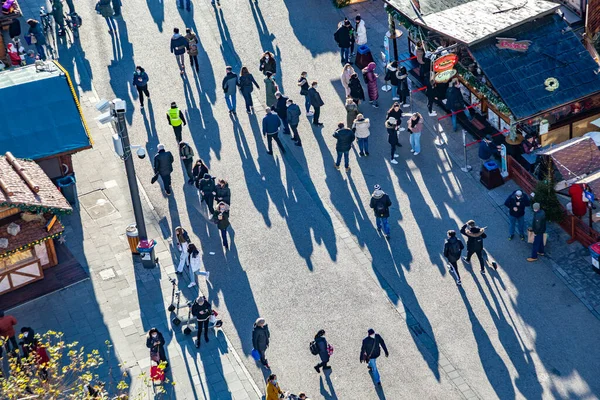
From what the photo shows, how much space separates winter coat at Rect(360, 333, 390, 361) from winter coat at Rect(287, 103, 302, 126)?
9264 mm

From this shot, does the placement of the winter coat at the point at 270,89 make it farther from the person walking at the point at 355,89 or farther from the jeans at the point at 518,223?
the jeans at the point at 518,223

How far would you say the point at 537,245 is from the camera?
28.4m

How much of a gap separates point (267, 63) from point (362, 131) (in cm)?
479

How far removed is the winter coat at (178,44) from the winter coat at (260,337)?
43.4ft

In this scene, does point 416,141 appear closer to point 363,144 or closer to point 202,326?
point 363,144

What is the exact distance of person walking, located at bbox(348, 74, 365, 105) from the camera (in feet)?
109

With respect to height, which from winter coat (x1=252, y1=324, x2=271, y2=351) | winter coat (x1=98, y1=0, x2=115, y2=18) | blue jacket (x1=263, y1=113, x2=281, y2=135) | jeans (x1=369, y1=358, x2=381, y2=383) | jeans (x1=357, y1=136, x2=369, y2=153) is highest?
winter coat (x1=98, y1=0, x2=115, y2=18)

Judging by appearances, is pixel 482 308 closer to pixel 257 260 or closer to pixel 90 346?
pixel 257 260

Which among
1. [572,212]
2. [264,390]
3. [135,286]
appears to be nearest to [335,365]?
[264,390]

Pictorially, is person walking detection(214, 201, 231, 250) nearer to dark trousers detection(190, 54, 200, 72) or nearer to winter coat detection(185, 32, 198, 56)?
winter coat detection(185, 32, 198, 56)

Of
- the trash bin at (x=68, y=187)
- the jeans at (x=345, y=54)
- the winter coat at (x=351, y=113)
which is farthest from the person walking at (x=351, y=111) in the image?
the trash bin at (x=68, y=187)

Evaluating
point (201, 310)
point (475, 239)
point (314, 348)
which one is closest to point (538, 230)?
point (475, 239)

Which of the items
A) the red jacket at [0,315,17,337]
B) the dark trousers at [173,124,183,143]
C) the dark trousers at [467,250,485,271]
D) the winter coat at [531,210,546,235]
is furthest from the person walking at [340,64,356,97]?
the red jacket at [0,315,17,337]

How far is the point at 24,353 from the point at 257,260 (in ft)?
21.3
